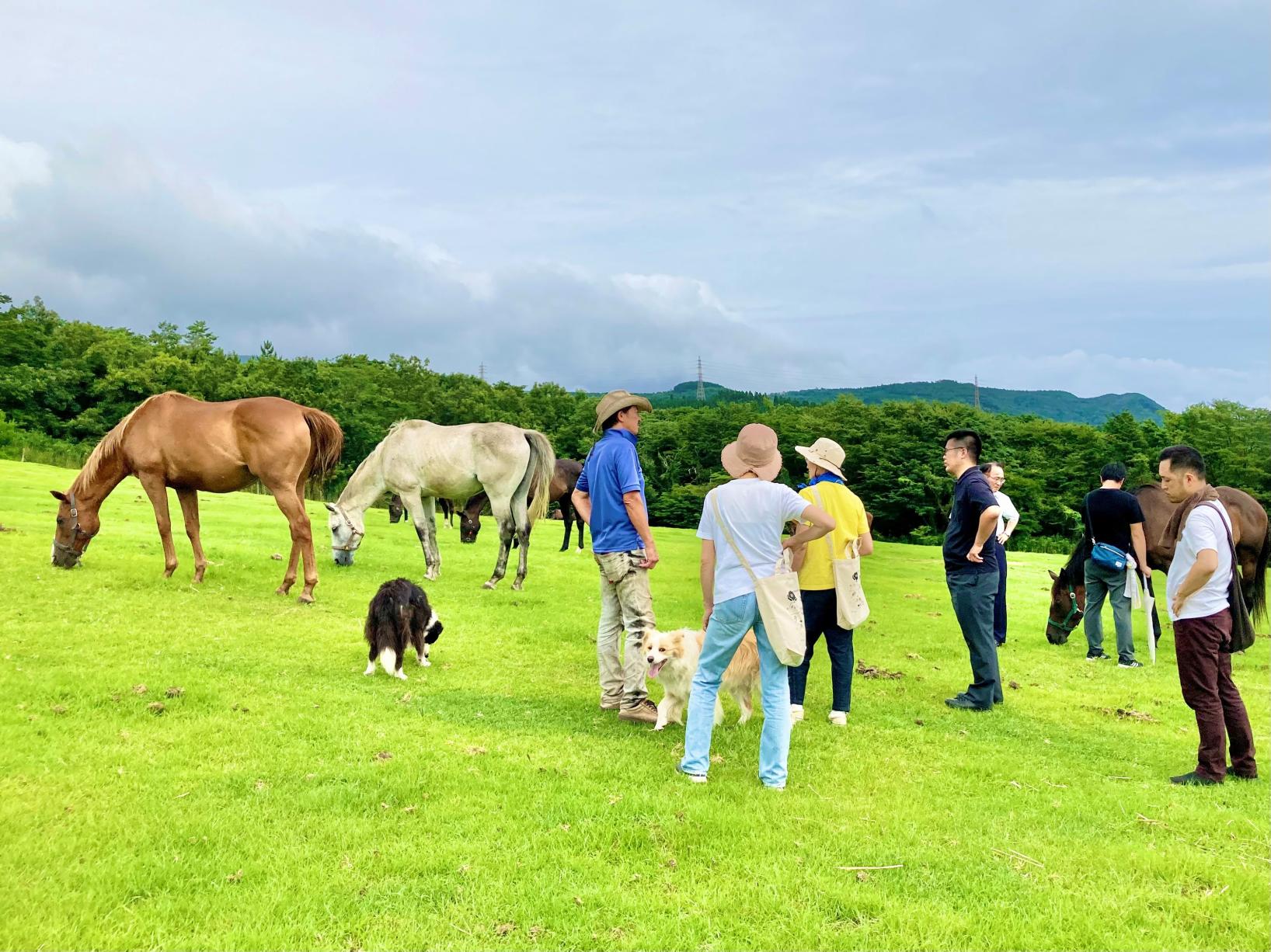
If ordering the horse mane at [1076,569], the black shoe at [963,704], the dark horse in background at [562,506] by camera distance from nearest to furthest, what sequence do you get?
the black shoe at [963,704], the horse mane at [1076,569], the dark horse in background at [562,506]

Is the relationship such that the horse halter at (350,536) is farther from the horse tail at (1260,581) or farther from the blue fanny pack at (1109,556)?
the horse tail at (1260,581)

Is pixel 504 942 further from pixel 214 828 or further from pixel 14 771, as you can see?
pixel 14 771

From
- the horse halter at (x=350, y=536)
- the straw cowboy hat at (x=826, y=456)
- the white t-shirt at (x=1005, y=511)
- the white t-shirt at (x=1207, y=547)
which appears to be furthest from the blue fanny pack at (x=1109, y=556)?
the horse halter at (x=350, y=536)

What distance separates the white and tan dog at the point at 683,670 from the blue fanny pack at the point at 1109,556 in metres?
6.09

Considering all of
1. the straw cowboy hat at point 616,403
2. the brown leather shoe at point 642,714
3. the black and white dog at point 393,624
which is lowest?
the brown leather shoe at point 642,714

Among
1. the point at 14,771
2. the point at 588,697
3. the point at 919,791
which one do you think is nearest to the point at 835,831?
the point at 919,791

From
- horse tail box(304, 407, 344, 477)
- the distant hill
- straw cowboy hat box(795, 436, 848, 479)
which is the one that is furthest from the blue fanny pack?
the distant hill

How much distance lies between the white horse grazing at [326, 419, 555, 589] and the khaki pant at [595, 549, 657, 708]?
7.21 m

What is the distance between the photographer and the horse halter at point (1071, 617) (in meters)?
12.1

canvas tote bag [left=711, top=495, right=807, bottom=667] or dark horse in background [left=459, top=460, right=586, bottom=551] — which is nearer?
canvas tote bag [left=711, top=495, right=807, bottom=667]

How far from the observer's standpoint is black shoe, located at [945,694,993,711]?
26.2 feet

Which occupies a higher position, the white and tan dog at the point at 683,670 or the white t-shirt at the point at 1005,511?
the white t-shirt at the point at 1005,511

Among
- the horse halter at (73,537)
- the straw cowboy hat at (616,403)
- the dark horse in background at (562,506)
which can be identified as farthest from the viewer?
the dark horse in background at (562,506)

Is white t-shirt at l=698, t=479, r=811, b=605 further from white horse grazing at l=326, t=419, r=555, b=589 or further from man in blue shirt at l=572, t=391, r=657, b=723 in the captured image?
white horse grazing at l=326, t=419, r=555, b=589
